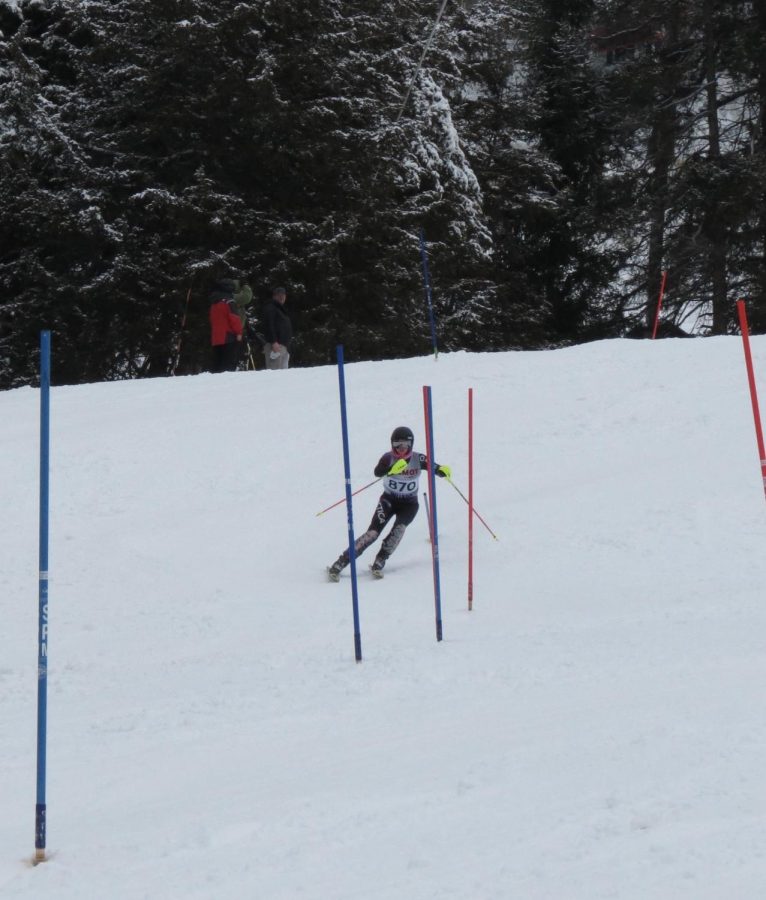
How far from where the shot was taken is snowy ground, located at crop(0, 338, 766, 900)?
4398 millimetres

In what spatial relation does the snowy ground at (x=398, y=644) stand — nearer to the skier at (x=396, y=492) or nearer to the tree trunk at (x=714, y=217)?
the skier at (x=396, y=492)

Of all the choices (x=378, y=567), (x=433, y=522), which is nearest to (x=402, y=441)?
(x=378, y=567)

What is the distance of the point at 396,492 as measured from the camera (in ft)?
34.2

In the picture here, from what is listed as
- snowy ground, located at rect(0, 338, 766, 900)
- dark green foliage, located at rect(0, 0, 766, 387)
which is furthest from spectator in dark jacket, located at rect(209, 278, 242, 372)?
dark green foliage, located at rect(0, 0, 766, 387)

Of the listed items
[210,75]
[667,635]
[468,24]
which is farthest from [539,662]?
[468,24]

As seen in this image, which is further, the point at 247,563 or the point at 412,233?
the point at 412,233

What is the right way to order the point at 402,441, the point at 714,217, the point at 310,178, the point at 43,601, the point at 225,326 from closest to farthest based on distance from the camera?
the point at 43,601 → the point at 402,441 → the point at 225,326 → the point at 310,178 → the point at 714,217

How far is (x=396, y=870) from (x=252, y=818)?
0.84m

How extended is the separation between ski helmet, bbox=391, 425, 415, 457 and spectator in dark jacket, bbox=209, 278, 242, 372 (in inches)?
281

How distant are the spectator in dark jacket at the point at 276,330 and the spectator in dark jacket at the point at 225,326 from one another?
1.60 ft

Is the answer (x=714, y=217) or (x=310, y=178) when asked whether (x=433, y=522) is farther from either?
(x=714, y=217)

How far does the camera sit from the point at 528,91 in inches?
1094

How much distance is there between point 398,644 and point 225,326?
32.2 ft

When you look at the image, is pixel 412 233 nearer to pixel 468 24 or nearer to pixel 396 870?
pixel 468 24
